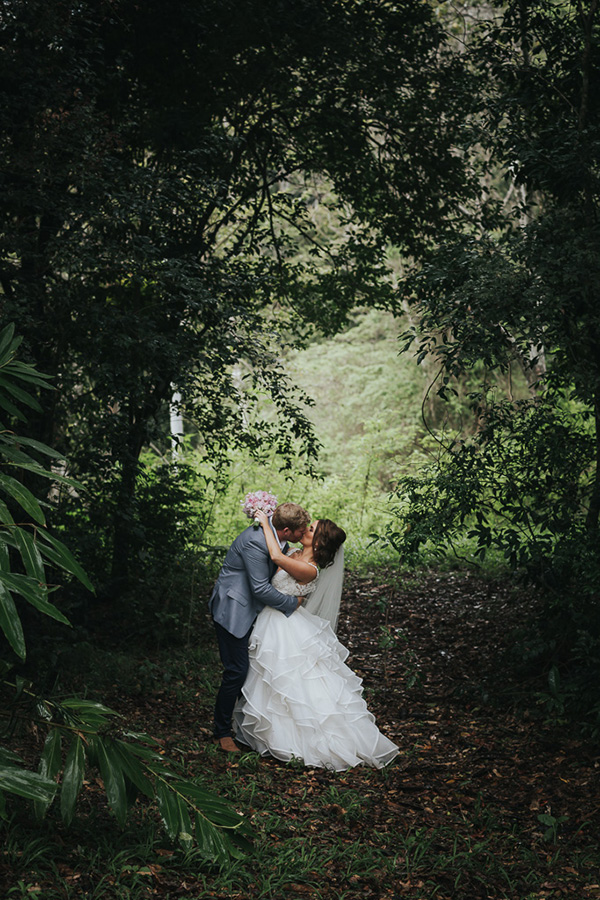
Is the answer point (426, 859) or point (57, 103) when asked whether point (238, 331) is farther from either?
point (426, 859)

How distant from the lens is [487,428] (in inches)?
214

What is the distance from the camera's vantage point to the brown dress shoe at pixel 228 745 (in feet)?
16.4

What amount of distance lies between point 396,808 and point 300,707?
0.85 metres

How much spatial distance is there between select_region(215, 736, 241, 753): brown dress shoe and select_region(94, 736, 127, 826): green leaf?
2138 mm

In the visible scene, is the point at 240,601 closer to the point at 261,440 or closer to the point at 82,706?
the point at 82,706

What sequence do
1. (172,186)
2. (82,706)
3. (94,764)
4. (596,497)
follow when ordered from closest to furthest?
(94,764) → (82,706) → (596,497) → (172,186)

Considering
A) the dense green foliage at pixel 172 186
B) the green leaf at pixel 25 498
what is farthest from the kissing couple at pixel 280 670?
the green leaf at pixel 25 498

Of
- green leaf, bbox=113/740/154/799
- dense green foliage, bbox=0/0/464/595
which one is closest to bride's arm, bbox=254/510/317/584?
dense green foliage, bbox=0/0/464/595

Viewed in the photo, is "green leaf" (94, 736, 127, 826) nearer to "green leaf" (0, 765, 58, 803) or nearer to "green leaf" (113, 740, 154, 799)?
"green leaf" (113, 740, 154, 799)

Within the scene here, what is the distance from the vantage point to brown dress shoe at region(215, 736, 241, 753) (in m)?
5.01

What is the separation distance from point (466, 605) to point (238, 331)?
407 centimetres

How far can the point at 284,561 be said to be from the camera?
508cm

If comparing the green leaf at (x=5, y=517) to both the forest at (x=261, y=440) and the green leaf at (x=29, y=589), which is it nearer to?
the forest at (x=261, y=440)

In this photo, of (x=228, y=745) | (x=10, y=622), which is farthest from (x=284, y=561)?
(x=10, y=622)
